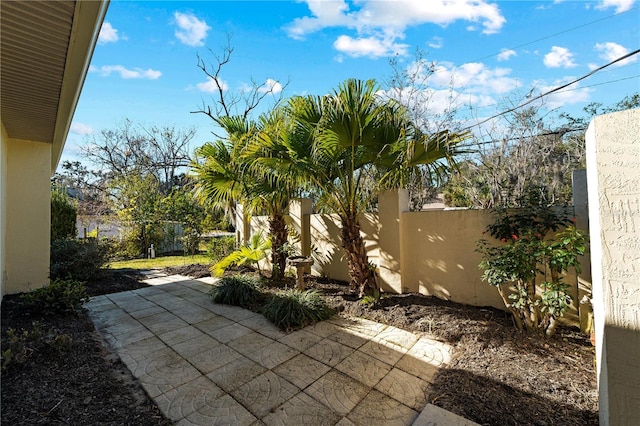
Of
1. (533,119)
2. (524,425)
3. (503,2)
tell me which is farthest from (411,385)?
(533,119)

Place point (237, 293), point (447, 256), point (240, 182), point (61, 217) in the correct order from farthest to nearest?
point (61, 217), point (240, 182), point (237, 293), point (447, 256)

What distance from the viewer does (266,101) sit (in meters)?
13.7

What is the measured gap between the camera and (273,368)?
2.89 metres

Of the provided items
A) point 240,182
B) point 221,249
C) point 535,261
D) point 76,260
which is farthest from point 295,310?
point 76,260

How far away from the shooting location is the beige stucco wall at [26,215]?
530 cm

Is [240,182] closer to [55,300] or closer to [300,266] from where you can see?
[300,266]

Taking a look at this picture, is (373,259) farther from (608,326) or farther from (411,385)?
(608,326)

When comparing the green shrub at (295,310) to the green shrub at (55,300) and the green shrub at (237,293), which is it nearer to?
the green shrub at (237,293)

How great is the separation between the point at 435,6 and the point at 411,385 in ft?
24.0

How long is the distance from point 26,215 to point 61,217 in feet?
15.7

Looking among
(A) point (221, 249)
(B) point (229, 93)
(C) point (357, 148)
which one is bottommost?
(A) point (221, 249)

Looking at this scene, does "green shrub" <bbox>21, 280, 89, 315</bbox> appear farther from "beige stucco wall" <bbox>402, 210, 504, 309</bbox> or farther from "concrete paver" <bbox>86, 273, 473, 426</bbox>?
"beige stucco wall" <bbox>402, 210, 504, 309</bbox>

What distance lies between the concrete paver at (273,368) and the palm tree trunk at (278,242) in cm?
188

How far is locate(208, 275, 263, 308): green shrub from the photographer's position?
502cm
